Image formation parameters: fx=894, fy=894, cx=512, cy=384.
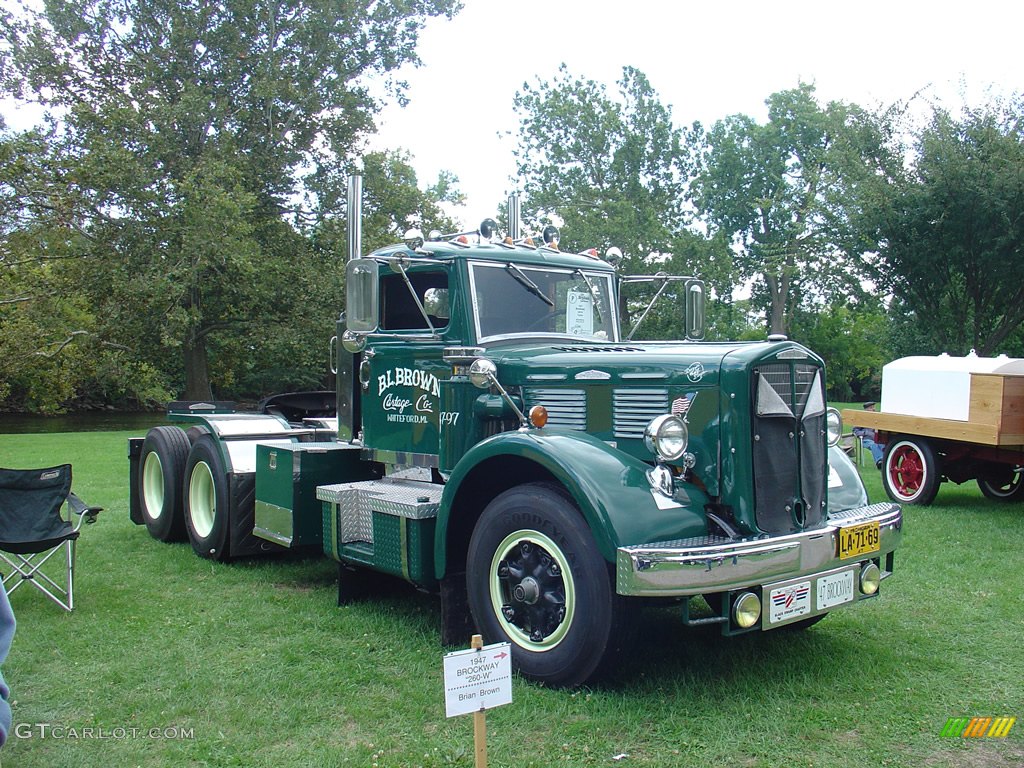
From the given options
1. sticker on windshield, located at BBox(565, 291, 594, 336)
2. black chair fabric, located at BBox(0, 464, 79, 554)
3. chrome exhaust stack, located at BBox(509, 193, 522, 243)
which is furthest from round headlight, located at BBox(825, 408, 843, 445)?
black chair fabric, located at BBox(0, 464, 79, 554)

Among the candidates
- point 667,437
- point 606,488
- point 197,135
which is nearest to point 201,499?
point 606,488

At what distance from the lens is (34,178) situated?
20.4 m

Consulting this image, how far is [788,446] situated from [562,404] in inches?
48.3

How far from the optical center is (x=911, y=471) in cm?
1026

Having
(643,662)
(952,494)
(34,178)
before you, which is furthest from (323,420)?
(34,178)

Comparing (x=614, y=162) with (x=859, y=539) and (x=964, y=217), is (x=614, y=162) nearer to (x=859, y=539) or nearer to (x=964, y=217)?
(x=964, y=217)

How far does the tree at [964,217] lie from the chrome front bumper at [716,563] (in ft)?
41.1

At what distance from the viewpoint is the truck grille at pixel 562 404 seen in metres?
4.92

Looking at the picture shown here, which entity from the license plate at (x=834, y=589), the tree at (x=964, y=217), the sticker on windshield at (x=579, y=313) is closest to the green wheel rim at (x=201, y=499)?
the sticker on windshield at (x=579, y=313)

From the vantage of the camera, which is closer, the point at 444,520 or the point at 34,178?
the point at 444,520

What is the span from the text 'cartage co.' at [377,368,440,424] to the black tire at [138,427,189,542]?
286 cm

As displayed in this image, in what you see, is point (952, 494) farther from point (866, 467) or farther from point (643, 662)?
point (643, 662)

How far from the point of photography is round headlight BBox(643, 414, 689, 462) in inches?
167

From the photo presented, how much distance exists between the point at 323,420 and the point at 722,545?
4.88 meters
